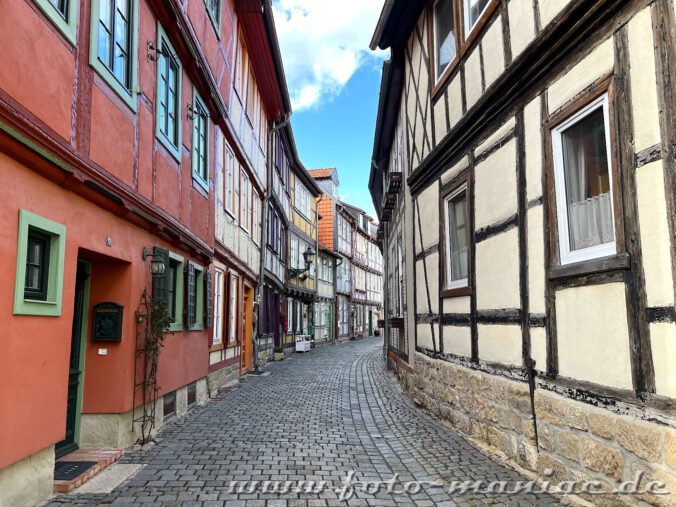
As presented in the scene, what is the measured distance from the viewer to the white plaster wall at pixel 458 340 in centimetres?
618

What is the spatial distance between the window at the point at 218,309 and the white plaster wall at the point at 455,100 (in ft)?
18.5

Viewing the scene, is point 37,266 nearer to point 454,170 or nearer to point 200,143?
point 454,170

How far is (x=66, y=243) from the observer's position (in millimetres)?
4492

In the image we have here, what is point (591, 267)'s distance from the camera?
3705mm

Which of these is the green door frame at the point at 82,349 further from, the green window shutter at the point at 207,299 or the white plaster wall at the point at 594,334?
the white plaster wall at the point at 594,334

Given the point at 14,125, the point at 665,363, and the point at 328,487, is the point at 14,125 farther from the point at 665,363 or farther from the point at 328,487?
the point at 665,363

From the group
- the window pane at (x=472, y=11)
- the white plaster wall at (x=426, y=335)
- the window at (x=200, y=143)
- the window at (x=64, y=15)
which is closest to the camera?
the window at (x=64, y=15)

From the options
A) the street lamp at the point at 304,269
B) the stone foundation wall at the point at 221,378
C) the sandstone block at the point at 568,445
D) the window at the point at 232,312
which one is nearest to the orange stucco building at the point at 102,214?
the stone foundation wall at the point at 221,378

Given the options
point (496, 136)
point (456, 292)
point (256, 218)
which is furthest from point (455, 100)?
point (256, 218)

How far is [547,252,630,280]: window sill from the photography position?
3414 millimetres

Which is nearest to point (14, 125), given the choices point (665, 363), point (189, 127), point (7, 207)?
point (7, 207)

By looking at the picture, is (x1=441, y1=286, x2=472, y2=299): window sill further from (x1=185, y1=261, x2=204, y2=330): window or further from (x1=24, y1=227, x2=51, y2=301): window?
(x1=24, y1=227, x2=51, y2=301): window

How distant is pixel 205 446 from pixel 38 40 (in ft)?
13.9

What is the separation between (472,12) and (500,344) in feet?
12.4
